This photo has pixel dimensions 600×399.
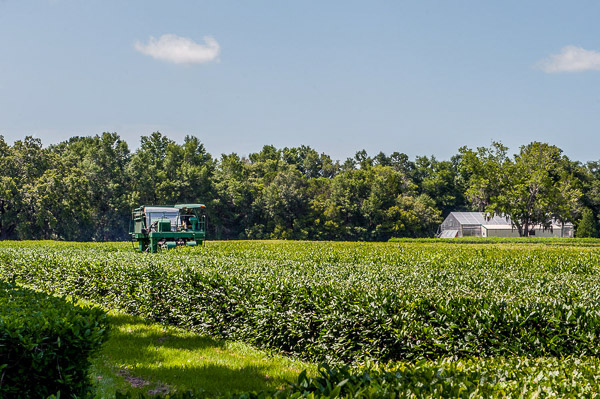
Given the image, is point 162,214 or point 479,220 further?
point 479,220

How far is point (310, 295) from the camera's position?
727 centimetres

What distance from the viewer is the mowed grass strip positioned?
20.2ft

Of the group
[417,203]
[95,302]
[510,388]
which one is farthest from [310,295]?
[417,203]

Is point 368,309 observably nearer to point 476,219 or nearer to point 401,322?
point 401,322

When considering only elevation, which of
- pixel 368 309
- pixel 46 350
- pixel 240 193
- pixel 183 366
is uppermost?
pixel 240 193

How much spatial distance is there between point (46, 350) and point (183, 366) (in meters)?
3.00

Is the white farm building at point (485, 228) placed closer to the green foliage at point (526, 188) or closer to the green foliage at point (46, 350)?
the green foliage at point (526, 188)

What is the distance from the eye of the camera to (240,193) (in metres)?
59.7

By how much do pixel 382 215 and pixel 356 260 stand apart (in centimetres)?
4681

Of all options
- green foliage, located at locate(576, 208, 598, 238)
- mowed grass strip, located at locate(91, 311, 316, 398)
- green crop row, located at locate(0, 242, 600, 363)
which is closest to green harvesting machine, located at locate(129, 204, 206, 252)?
green crop row, located at locate(0, 242, 600, 363)

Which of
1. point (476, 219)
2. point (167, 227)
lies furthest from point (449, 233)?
point (167, 227)

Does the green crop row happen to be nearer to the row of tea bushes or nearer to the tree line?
the row of tea bushes

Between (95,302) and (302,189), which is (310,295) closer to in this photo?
(95,302)

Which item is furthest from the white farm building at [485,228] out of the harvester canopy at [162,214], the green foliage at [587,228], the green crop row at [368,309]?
the green crop row at [368,309]
